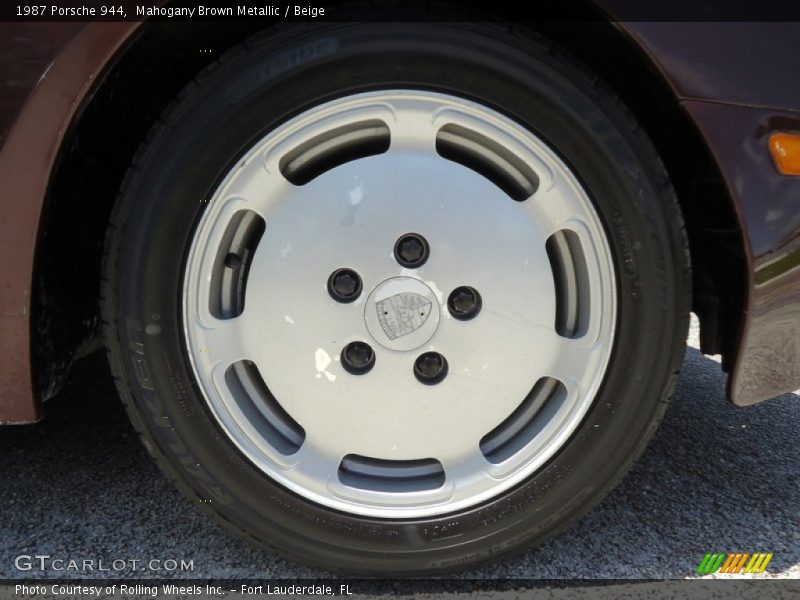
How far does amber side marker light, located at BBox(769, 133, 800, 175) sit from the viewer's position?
1.11 meters

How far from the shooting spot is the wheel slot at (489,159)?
1.21m

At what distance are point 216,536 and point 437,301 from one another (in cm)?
67

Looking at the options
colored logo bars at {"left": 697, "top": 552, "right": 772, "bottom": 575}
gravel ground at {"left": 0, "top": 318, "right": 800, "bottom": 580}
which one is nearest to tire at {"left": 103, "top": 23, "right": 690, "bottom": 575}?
gravel ground at {"left": 0, "top": 318, "right": 800, "bottom": 580}

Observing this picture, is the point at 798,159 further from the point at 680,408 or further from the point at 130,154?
the point at 130,154

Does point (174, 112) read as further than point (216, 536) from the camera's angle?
No

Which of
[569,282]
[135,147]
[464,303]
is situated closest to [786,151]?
[569,282]

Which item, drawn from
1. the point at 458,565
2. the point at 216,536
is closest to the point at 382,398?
the point at 458,565

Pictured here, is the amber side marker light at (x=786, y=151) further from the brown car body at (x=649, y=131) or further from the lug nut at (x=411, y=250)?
the lug nut at (x=411, y=250)

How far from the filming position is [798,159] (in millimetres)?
1112

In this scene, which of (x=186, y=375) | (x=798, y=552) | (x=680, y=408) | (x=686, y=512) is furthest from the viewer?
(x=680, y=408)

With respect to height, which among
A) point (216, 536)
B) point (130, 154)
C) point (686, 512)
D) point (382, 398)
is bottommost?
point (216, 536)

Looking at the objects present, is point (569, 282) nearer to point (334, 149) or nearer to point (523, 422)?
point (523, 422)

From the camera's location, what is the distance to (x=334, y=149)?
1.23 m

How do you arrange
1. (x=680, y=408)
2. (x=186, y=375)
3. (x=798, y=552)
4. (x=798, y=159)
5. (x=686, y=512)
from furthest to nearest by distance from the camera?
(x=680, y=408) < (x=686, y=512) < (x=798, y=552) < (x=186, y=375) < (x=798, y=159)
